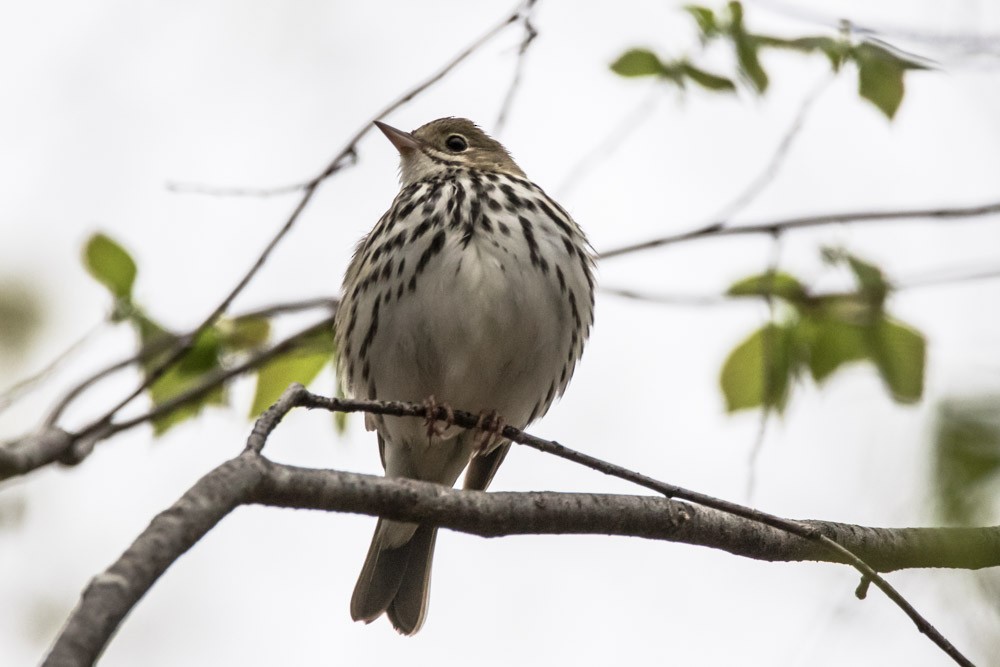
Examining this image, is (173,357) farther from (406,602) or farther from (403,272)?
(406,602)

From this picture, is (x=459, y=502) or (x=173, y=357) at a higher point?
(x=173, y=357)

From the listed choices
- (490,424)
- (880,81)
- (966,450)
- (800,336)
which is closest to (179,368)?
(490,424)

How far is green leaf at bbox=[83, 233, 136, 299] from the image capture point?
14.7 feet

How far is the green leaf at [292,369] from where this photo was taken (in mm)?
4766

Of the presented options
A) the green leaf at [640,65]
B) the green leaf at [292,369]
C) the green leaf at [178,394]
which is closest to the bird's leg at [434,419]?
the green leaf at [292,369]

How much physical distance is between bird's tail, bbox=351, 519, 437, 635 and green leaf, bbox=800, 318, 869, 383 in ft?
6.39

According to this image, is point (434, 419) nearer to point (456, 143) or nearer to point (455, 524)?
point (455, 524)

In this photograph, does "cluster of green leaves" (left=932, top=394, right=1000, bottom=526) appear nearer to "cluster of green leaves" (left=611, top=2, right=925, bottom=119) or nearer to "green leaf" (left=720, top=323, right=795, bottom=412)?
"cluster of green leaves" (left=611, top=2, right=925, bottom=119)

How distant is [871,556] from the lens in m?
3.28

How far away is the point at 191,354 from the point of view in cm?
474

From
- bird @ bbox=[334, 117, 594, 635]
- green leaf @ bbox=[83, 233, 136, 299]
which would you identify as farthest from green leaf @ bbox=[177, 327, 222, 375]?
bird @ bbox=[334, 117, 594, 635]

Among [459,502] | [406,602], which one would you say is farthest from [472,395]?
[459,502]

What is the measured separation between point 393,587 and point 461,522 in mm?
2523

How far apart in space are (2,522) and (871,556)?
4379 millimetres
